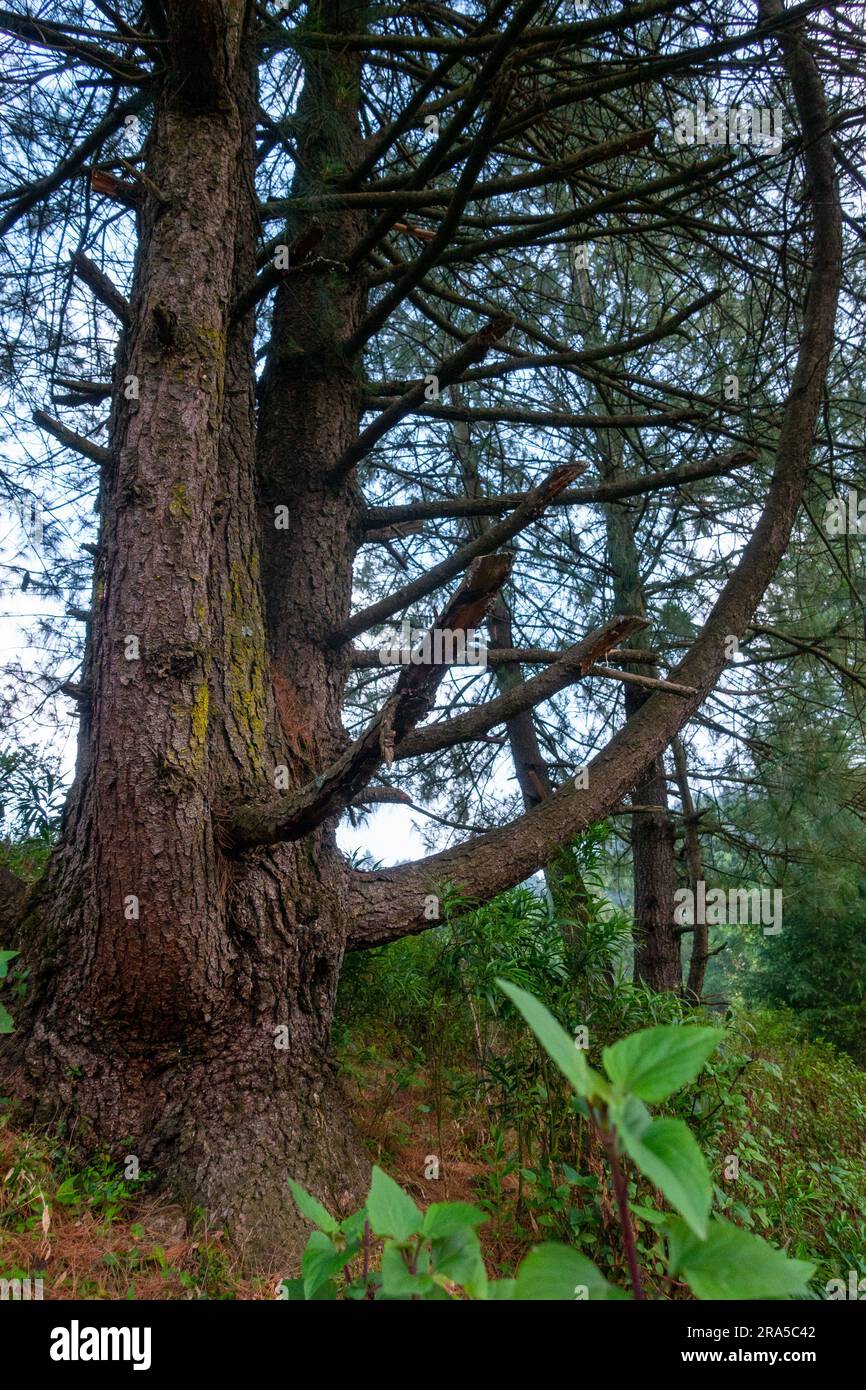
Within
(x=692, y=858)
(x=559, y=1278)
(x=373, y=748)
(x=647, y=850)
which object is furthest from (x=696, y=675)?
(x=692, y=858)

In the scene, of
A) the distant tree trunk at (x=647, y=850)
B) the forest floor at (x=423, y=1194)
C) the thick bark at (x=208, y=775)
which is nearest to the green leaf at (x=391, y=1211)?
the forest floor at (x=423, y=1194)

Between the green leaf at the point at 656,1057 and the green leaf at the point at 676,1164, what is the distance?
1.0 inches

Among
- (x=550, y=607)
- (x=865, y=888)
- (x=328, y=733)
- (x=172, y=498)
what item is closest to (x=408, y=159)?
(x=172, y=498)

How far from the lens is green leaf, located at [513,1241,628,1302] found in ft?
1.85

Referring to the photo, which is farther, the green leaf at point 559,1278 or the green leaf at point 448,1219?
A: the green leaf at point 448,1219

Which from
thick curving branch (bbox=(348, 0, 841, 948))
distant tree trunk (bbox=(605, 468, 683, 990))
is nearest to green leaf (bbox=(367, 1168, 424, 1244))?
thick curving branch (bbox=(348, 0, 841, 948))

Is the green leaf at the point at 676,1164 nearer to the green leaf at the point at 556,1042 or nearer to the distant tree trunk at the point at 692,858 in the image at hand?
the green leaf at the point at 556,1042

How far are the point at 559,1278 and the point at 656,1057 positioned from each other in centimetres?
16

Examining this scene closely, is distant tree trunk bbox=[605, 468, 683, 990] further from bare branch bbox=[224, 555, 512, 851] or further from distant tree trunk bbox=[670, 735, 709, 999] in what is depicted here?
bare branch bbox=[224, 555, 512, 851]

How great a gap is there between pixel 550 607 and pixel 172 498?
3.78 metres

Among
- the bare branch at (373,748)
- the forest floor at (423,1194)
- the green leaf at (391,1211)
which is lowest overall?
the forest floor at (423,1194)

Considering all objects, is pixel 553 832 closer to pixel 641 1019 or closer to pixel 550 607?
pixel 641 1019

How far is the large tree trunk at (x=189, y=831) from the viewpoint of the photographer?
2.19 meters
